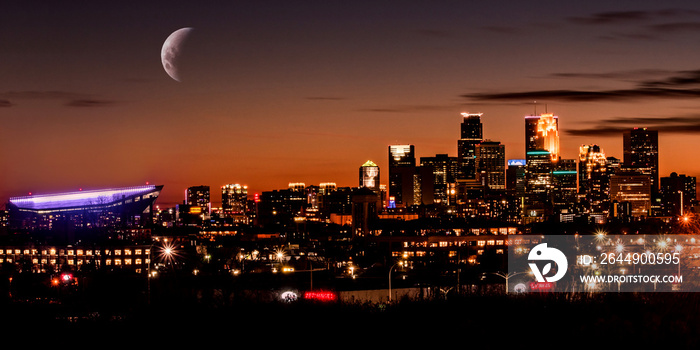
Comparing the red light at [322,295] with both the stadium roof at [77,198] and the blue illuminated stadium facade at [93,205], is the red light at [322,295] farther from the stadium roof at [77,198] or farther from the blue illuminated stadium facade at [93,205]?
the stadium roof at [77,198]

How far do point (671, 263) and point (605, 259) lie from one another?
12953 millimetres

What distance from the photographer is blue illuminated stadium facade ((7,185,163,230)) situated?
486 feet

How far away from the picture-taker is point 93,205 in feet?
482

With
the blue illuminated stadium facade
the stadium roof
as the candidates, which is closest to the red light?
the blue illuminated stadium facade

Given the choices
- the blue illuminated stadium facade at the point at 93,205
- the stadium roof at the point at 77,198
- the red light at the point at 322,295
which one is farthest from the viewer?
the stadium roof at the point at 77,198

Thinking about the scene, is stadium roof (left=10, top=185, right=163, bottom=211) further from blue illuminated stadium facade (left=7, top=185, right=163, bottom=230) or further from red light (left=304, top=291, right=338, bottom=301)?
red light (left=304, top=291, right=338, bottom=301)

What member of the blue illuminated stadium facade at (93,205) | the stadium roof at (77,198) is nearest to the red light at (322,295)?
the blue illuminated stadium facade at (93,205)

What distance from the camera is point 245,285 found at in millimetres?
58469

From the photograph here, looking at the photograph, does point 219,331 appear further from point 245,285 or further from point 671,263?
point 671,263

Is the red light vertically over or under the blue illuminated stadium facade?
under

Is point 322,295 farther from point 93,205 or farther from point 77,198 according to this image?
point 77,198

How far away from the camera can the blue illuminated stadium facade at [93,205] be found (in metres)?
148

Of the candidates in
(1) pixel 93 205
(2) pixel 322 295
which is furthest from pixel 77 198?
(2) pixel 322 295

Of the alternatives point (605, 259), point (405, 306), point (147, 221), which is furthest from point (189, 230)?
point (405, 306)
